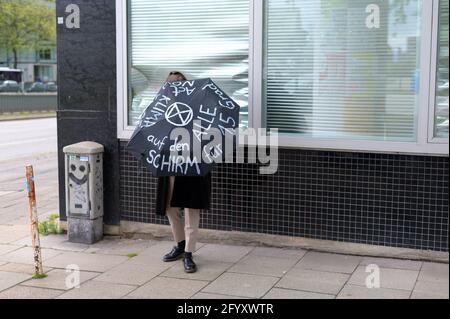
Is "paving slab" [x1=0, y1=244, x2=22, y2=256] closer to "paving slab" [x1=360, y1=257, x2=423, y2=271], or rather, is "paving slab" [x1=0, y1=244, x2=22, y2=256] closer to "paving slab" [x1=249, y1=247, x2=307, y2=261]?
"paving slab" [x1=249, y1=247, x2=307, y2=261]

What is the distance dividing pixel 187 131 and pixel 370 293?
6.91ft

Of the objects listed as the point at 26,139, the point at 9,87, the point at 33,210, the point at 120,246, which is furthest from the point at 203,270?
the point at 9,87

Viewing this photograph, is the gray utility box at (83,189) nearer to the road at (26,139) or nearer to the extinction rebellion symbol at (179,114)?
the extinction rebellion symbol at (179,114)

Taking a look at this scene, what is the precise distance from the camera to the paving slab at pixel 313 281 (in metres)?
5.06

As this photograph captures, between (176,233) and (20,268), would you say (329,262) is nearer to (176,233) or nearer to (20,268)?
(176,233)

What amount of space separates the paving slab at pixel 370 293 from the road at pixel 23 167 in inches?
191

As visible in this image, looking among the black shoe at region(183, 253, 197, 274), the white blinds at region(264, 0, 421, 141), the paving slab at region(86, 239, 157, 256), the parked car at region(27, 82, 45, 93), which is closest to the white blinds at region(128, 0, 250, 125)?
the white blinds at region(264, 0, 421, 141)

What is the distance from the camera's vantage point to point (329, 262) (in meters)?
5.77

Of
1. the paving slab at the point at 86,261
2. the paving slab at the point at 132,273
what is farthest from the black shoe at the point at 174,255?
the paving slab at the point at 86,261

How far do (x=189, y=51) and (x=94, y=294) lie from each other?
2.86m

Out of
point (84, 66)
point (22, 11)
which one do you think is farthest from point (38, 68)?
point (84, 66)

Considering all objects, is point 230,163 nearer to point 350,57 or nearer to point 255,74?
point 255,74

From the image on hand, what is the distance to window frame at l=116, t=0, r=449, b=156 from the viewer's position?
552cm

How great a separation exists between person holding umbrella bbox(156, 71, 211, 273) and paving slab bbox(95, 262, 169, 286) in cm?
24
